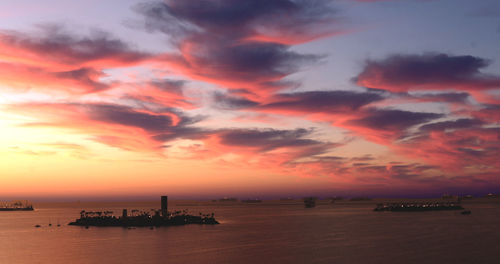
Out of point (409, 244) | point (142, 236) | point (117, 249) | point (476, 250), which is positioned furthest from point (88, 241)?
point (476, 250)

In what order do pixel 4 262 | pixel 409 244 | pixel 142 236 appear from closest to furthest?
pixel 4 262, pixel 409 244, pixel 142 236

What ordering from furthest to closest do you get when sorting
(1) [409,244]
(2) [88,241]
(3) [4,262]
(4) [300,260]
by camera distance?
(2) [88,241] → (1) [409,244] → (3) [4,262] → (4) [300,260]

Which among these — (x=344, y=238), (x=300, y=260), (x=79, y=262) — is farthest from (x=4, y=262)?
(x=344, y=238)

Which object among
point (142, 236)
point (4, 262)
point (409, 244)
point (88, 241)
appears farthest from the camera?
point (142, 236)

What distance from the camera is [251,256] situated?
245 feet

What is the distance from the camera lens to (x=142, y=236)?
109 meters

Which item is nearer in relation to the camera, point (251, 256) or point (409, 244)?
point (251, 256)

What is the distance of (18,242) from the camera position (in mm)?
104438

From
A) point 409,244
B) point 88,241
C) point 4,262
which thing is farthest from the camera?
point 88,241

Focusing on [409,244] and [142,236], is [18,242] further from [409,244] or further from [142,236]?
[409,244]

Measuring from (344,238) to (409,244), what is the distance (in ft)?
52.6

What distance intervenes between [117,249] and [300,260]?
34.6m

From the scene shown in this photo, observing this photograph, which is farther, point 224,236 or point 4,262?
point 224,236

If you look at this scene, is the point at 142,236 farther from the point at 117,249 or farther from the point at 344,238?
the point at 344,238
